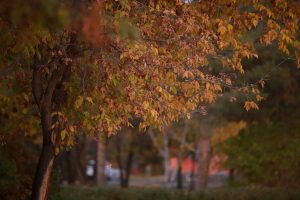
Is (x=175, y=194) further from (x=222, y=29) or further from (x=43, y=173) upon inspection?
(x=222, y=29)

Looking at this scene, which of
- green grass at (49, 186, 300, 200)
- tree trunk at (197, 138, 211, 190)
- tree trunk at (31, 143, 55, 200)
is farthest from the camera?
tree trunk at (197, 138, 211, 190)

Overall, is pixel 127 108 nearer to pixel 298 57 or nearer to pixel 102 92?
pixel 102 92

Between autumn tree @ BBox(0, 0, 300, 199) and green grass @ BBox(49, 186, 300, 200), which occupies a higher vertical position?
autumn tree @ BBox(0, 0, 300, 199)

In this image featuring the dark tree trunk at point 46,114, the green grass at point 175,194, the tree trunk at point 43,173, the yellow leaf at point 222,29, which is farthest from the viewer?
the green grass at point 175,194

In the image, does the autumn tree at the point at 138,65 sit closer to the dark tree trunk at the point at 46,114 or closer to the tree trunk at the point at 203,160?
the dark tree trunk at the point at 46,114

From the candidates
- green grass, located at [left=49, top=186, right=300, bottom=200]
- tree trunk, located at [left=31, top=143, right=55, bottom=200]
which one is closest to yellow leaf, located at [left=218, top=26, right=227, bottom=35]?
tree trunk, located at [left=31, top=143, right=55, bottom=200]

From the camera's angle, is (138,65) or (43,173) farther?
(43,173)

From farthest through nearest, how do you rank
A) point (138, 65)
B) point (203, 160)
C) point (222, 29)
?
1. point (203, 160)
2. point (138, 65)
3. point (222, 29)

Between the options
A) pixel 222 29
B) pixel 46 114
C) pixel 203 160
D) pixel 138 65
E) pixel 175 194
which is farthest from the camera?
pixel 203 160

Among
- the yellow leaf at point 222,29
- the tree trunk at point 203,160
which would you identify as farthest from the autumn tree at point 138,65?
the tree trunk at point 203,160

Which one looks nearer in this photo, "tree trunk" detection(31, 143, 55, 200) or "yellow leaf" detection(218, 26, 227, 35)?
"yellow leaf" detection(218, 26, 227, 35)

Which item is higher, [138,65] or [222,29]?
[222,29]

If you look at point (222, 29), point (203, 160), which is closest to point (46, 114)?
point (222, 29)

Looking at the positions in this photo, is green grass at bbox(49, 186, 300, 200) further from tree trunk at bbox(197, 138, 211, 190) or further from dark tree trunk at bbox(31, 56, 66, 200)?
tree trunk at bbox(197, 138, 211, 190)
